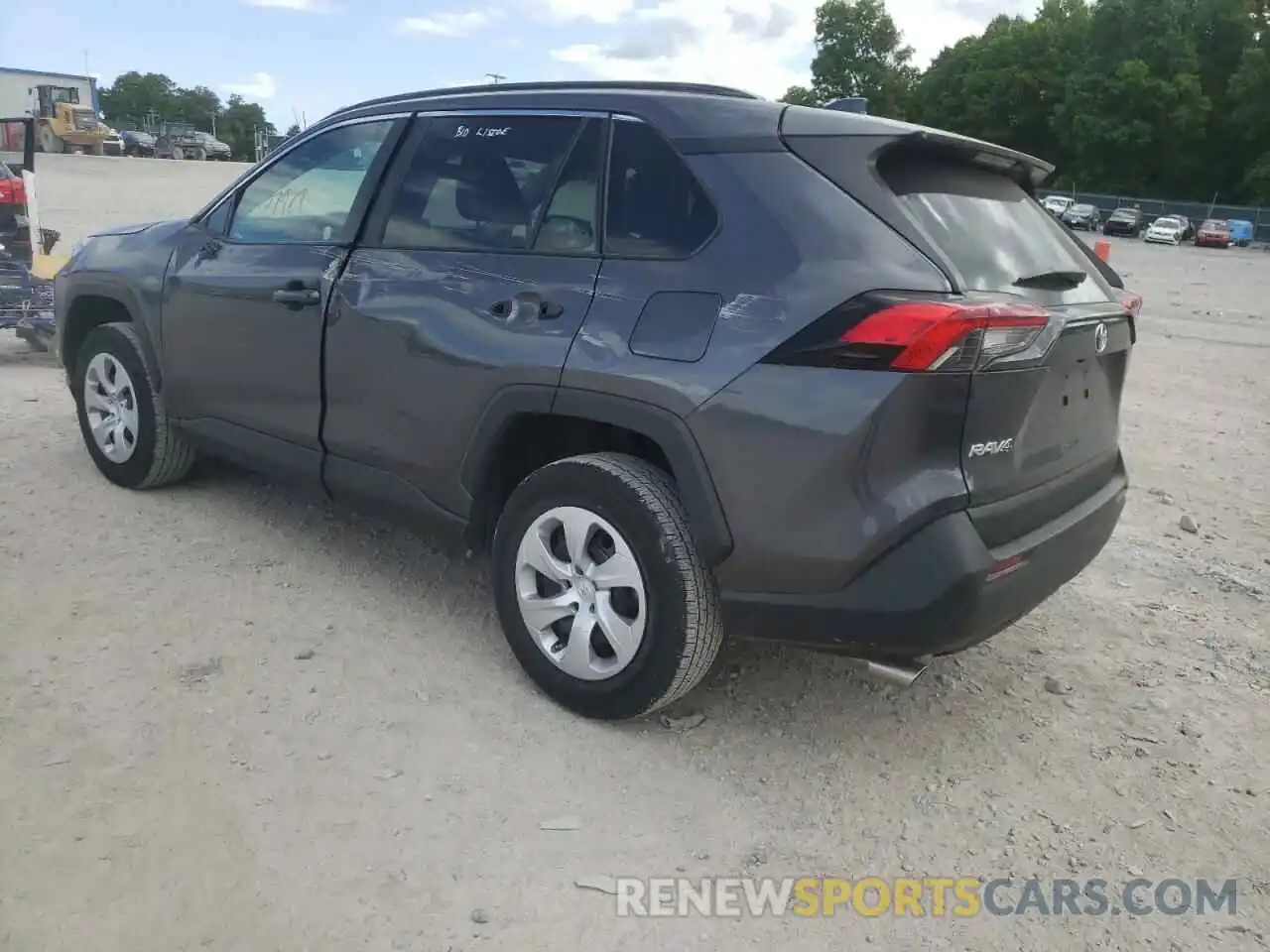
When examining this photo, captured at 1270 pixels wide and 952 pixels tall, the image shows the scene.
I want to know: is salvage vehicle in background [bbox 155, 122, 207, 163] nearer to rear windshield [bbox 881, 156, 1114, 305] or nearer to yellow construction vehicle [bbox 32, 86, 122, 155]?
yellow construction vehicle [bbox 32, 86, 122, 155]

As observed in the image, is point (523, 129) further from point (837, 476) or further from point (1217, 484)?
point (1217, 484)

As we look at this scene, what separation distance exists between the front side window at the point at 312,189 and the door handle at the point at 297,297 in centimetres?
22

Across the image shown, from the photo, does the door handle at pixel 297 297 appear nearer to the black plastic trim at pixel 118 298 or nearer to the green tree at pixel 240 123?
the black plastic trim at pixel 118 298

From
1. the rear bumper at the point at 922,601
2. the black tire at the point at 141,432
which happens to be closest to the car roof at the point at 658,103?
the rear bumper at the point at 922,601

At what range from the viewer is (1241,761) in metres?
3.20

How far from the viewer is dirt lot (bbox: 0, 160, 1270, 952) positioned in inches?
97.0

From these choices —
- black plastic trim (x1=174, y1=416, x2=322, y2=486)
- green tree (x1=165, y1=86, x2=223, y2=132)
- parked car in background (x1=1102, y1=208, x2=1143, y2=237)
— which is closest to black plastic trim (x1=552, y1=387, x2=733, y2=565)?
black plastic trim (x1=174, y1=416, x2=322, y2=486)

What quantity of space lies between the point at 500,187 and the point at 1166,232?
48814 mm

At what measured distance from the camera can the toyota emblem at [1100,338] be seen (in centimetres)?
304

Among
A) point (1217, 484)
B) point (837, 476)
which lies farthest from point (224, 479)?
point (1217, 484)

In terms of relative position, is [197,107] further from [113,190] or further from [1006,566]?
[1006,566]

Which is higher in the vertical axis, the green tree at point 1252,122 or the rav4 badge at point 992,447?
the green tree at point 1252,122

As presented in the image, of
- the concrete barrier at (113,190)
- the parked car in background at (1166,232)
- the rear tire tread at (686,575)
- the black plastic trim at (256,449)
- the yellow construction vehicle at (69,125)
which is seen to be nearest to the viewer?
the rear tire tread at (686,575)

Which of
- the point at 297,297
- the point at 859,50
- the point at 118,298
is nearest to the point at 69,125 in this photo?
the point at 118,298
